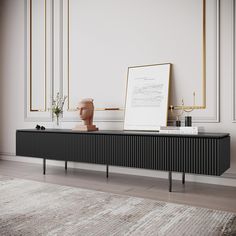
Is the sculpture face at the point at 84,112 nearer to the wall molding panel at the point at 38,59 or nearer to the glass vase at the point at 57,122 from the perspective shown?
the glass vase at the point at 57,122

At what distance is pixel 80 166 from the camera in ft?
9.42

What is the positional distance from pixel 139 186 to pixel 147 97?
0.75 m

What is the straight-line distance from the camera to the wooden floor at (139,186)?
1.80m

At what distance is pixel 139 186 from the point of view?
2170 mm

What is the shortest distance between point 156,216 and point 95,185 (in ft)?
2.67

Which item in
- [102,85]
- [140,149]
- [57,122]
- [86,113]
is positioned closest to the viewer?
[140,149]

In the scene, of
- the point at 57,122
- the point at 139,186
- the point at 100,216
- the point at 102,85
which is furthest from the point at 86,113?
the point at 100,216

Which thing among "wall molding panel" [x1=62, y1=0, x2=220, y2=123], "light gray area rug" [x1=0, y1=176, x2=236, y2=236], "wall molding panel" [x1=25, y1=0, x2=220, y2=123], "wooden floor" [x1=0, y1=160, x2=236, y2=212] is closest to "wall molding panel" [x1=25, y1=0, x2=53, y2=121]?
"wall molding panel" [x1=25, y1=0, x2=220, y2=123]

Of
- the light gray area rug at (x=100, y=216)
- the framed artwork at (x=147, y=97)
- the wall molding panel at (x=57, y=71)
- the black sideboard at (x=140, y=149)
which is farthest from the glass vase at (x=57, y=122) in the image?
the light gray area rug at (x=100, y=216)

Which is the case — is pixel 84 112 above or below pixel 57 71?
below

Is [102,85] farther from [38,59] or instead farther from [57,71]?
[38,59]

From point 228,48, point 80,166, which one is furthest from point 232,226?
point 80,166

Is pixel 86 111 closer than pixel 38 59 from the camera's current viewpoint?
Yes

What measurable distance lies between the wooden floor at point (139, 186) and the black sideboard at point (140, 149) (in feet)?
0.53
